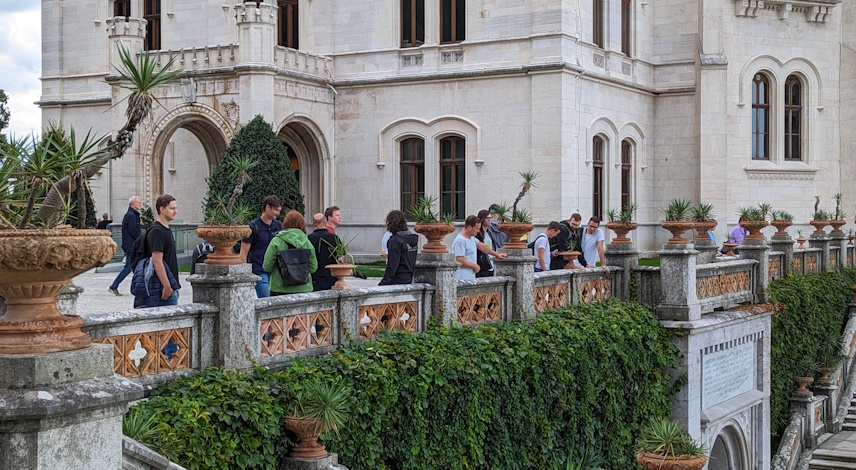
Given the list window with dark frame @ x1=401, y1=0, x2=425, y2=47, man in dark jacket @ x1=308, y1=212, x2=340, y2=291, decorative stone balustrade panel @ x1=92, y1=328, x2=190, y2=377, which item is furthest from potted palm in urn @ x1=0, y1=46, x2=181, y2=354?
window with dark frame @ x1=401, y1=0, x2=425, y2=47

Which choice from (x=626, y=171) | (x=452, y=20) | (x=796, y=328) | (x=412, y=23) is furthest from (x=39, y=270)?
(x=626, y=171)

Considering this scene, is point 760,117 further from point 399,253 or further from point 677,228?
point 399,253

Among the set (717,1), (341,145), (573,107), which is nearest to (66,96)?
(341,145)

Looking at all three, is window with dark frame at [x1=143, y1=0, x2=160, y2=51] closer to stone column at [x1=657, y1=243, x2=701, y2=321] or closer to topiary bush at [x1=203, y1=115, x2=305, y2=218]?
topiary bush at [x1=203, y1=115, x2=305, y2=218]

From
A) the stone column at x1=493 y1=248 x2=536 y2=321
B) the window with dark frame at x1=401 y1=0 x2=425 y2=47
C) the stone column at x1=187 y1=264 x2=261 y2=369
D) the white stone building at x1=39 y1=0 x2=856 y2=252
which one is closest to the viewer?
the stone column at x1=187 y1=264 x2=261 y2=369

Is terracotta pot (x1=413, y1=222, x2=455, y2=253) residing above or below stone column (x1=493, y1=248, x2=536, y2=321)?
above

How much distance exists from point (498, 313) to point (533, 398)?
131 centimetres

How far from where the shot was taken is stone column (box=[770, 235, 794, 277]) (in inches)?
942

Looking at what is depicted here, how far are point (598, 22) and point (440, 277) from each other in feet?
66.9

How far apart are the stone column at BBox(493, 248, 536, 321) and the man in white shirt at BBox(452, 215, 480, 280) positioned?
1.06 ft

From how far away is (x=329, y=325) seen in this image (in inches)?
422

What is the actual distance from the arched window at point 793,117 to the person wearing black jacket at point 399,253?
976 inches

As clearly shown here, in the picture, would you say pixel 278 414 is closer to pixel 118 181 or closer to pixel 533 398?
pixel 533 398

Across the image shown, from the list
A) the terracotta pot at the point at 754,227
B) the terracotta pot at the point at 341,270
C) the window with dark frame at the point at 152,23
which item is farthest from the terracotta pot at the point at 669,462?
the window with dark frame at the point at 152,23
